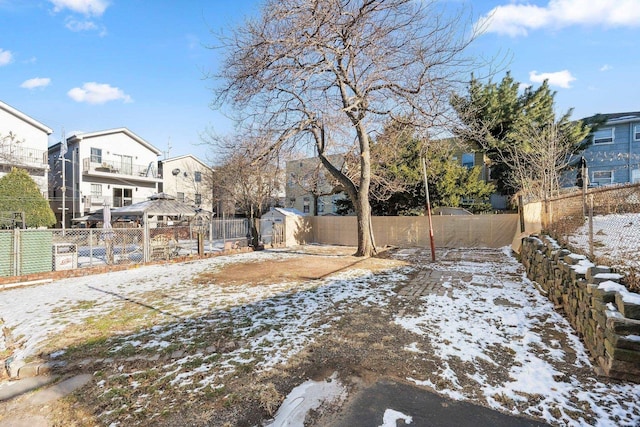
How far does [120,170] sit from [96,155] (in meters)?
1.88

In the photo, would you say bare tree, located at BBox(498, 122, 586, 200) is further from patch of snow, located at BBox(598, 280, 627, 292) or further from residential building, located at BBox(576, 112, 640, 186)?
patch of snow, located at BBox(598, 280, 627, 292)

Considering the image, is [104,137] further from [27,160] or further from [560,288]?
[560,288]

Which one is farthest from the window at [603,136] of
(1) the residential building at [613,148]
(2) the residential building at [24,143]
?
(2) the residential building at [24,143]

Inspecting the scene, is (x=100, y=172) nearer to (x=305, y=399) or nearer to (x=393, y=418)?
(x=305, y=399)

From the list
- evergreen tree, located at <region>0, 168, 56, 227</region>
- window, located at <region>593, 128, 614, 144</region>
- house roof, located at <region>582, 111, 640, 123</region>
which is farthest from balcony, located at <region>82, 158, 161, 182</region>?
window, located at <region>593, 128, 614, 144</region>

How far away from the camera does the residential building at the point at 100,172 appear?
22531mm

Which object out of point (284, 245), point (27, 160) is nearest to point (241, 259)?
point (284, 245)

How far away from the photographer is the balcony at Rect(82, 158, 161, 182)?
22.6m

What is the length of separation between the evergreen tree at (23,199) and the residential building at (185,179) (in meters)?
10.6

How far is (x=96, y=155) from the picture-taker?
23359mm

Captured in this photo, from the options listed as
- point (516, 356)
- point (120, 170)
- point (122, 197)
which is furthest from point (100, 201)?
point (516, 356)

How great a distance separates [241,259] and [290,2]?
27.5ft

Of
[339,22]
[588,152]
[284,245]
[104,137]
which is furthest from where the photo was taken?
[104,137]

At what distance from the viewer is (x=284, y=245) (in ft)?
53.4
